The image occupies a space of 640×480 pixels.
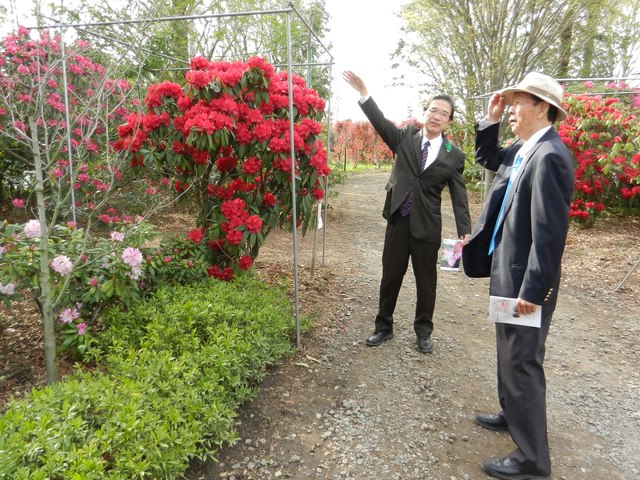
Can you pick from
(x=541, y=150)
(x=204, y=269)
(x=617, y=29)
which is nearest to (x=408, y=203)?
(x=541, y=150)

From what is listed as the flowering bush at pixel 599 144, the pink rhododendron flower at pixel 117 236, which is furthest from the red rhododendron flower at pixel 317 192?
the flowering bush at pixel 599 144

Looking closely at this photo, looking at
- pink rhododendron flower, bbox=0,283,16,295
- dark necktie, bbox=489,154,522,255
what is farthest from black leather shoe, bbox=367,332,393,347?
pink rhododendron flower, bbox=0,283,16,295

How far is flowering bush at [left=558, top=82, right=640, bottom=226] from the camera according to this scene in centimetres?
587

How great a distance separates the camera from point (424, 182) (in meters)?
2.94

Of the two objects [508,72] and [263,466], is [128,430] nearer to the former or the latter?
[263,466]

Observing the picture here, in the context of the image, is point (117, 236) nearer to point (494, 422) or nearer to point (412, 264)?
point (412, 264)

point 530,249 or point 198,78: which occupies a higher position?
point 198,78

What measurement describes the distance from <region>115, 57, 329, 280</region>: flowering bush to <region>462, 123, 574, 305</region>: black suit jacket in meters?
1.48

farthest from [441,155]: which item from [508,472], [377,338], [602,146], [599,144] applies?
[599,144]

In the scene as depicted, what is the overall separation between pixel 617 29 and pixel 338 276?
14957 mm

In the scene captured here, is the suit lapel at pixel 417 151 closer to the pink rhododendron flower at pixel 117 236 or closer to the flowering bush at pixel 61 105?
the pink rhododendron flower at pixel 117 236

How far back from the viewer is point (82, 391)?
1869mm

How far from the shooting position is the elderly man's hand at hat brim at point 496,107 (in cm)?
227

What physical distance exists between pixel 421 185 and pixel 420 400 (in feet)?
4.62
